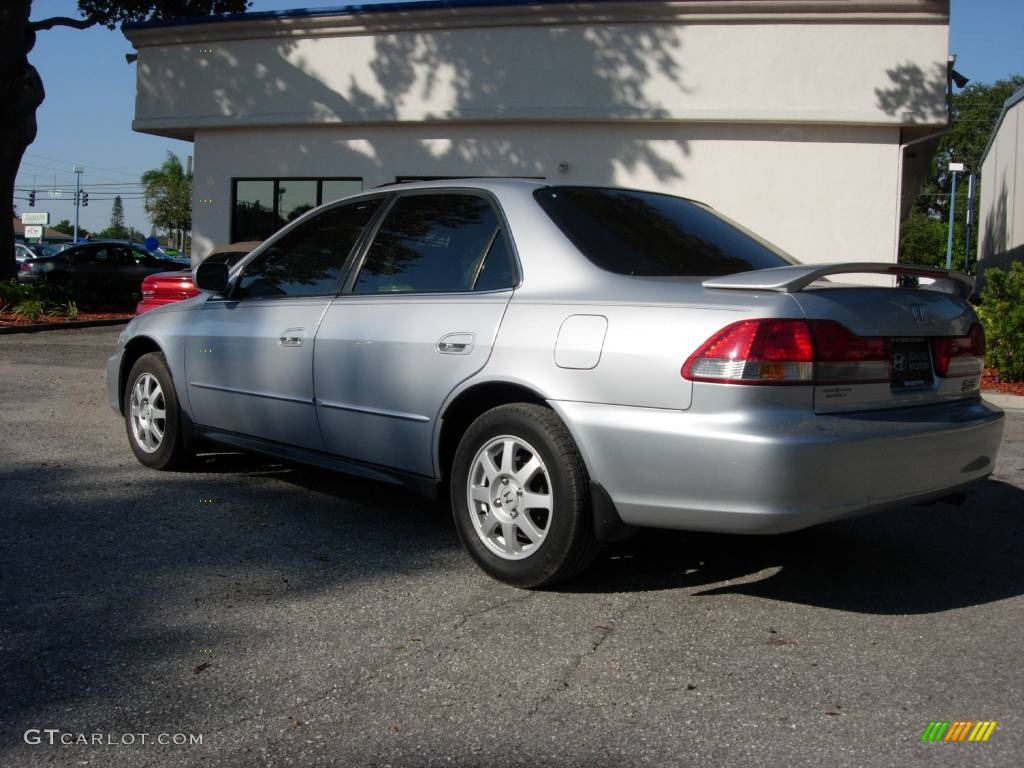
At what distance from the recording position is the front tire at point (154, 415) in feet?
20.1

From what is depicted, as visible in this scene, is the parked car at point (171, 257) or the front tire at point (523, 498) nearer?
the front tire at point (523, 498)

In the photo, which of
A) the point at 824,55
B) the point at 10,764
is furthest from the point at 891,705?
the point at 824,55

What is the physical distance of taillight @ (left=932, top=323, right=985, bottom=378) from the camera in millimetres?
4078

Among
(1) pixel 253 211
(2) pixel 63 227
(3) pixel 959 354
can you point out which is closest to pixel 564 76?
(1) pixel 253 211

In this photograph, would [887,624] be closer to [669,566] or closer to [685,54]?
[669,566]

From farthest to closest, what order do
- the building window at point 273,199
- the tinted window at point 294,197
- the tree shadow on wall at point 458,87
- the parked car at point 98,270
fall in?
the parked car at point 98,270 < the tinted window at point 294,197 < the building window at point 273,199 < the tree shadow on wall at point 458,87

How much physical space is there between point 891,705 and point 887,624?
2.56 feet

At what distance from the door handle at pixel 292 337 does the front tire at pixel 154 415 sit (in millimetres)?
1170

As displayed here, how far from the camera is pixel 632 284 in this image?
13.0 ft

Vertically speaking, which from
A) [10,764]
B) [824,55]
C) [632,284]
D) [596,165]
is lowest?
[10,764]

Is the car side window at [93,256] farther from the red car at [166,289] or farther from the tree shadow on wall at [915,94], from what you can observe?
the tree shadow on wall at [915,94]

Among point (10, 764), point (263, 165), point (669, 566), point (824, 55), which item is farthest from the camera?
point (263, 165)

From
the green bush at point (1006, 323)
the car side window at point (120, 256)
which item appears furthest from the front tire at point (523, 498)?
the car side window at point (120, 256)

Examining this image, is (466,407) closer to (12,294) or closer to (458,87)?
(458,87)
